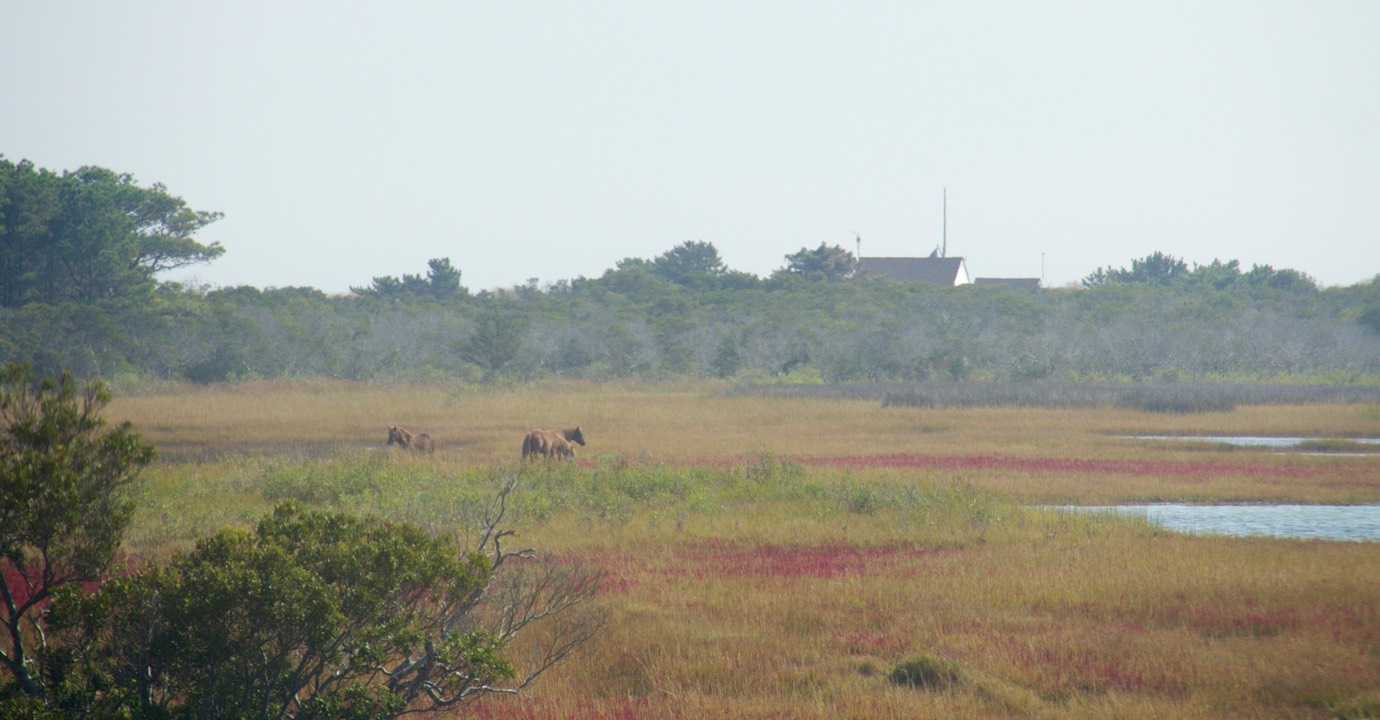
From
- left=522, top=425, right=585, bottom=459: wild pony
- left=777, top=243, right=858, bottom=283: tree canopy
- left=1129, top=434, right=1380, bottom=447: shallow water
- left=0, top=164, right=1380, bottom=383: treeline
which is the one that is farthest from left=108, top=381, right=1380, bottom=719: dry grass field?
left=777, top=243, right=858, bottom=283: tree canopy

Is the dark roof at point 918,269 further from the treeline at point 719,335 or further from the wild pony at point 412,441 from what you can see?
the wild pony at point 412,441

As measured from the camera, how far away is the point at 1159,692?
750 cm

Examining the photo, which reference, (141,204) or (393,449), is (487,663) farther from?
(141,204)

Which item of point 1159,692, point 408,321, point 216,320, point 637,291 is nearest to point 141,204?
point 216,320

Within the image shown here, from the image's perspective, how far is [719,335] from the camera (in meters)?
55.6

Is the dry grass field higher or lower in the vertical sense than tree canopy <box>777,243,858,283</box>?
lower

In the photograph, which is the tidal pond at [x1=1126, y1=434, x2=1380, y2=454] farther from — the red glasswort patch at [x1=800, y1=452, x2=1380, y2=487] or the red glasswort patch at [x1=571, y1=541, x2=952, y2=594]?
the red glasswort patch at [x1=571, y1=541, x2=952, y2=594]

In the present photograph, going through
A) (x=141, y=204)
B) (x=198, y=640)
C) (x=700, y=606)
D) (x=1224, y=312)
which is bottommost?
(x=700, y=606)

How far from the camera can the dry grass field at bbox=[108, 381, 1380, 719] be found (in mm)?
7609

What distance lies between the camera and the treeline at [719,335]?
43.8 m

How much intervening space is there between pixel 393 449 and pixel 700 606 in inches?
489

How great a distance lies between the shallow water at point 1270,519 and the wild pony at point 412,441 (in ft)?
39.3

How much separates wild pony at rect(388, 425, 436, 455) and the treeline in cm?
2369

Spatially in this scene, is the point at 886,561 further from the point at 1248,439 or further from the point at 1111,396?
the point at 1111,396
